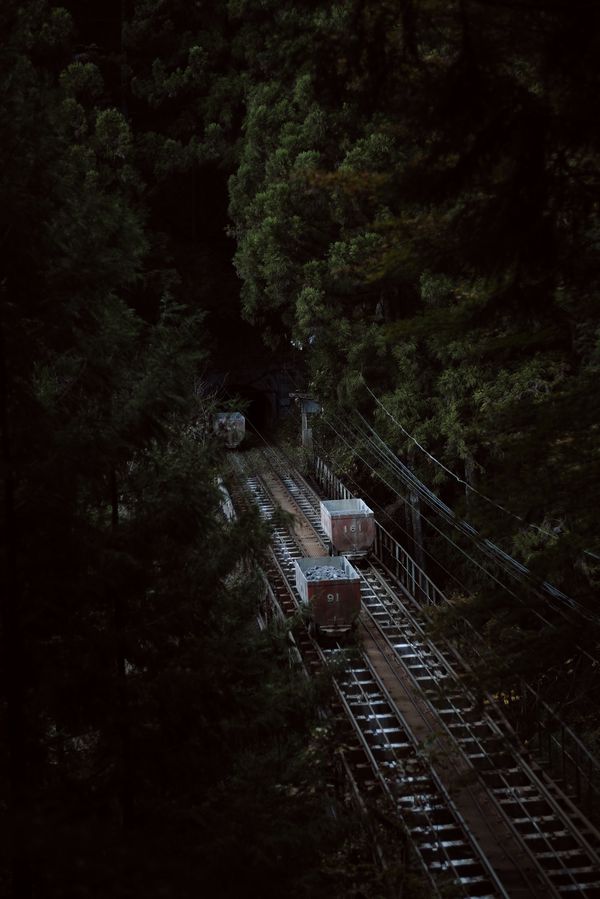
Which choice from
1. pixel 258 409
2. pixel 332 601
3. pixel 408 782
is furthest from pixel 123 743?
pixel 258 409

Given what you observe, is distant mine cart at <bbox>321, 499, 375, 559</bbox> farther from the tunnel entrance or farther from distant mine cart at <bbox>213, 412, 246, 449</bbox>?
the tunnel entrance

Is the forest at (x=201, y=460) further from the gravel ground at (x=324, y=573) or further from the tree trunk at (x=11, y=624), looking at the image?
the gravel ground at (x=324, y=573)

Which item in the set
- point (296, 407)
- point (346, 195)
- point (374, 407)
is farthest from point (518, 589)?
point (296, 407)

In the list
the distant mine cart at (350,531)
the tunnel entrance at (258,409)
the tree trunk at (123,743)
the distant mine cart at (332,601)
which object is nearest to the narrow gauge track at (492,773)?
the distant mine cart at (332,601)

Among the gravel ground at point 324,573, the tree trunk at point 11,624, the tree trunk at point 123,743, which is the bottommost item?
the gravel ground at point 324,573

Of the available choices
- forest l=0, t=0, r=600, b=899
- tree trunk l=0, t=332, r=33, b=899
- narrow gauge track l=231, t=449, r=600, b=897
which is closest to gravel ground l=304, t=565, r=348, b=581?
narrow gauge track l=231, t=449, r=600, b=897

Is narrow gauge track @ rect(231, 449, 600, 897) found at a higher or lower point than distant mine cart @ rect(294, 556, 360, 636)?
lower
